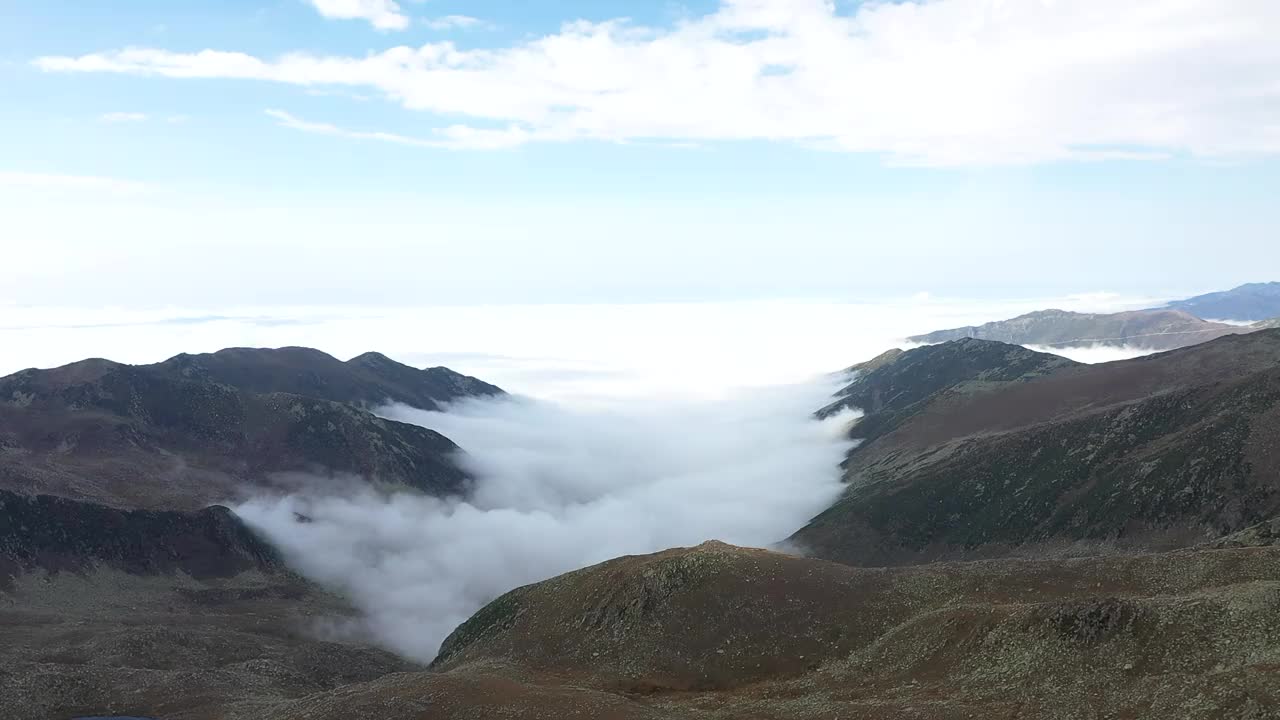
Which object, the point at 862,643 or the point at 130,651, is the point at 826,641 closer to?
the point at 862,643

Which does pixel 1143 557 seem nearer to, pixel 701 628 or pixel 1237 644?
pixel 1237 644

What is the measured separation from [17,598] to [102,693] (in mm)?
78600

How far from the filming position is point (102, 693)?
123m

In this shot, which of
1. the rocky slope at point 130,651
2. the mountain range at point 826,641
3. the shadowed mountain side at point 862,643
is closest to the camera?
the shadowed mountain side at point 862,643

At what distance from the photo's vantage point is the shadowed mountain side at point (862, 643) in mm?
60875

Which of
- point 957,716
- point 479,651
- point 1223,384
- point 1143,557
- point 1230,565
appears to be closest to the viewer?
point 957,716

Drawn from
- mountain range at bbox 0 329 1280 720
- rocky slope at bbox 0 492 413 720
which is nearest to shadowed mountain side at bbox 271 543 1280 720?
mountain range at bbox 0 329 1280 720

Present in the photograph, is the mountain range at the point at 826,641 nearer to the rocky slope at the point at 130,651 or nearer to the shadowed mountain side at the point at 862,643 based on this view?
the shadowed mountain side at the point at 862,643

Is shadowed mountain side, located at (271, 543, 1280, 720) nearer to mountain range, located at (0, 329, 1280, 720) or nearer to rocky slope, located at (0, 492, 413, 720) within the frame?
mountain range, located at (0, 329, 1280, 720)

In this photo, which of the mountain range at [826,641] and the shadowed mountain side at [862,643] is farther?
the mountain range at [826,641]

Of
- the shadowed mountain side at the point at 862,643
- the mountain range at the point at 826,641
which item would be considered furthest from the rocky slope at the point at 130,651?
the shadowed mountain side at the point at 862,643

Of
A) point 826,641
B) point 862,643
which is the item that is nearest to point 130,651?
point 826,641

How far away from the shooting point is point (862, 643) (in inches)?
3401

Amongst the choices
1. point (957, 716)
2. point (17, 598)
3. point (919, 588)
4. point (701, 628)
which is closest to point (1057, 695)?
point (957, 716)
